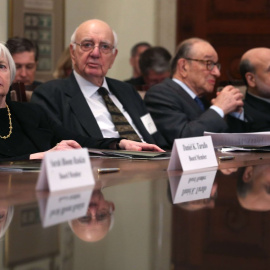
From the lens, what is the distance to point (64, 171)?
74.7 inches

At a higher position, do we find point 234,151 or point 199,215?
point 199,215

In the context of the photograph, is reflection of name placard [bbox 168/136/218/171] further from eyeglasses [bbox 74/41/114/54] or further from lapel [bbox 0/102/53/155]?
eyeglasses [bbox 74/41/114/54]

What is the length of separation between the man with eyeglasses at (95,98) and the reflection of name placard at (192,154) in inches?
58.7

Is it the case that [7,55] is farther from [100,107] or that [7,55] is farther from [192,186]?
[192,186]

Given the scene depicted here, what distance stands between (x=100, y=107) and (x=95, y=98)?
0.10 metres

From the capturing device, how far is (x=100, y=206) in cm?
170

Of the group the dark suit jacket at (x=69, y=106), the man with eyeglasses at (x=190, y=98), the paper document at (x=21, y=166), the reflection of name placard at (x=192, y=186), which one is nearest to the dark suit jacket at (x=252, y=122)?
the man with eyeglasses at (x=190, y=98)

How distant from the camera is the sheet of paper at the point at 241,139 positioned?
369 cm

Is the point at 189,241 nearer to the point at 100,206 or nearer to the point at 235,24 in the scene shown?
the point at 100,206

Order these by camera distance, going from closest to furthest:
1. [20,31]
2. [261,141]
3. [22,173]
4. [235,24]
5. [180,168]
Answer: [22,173] → [180,168] → [261,141] → [20,31] → [235,24]

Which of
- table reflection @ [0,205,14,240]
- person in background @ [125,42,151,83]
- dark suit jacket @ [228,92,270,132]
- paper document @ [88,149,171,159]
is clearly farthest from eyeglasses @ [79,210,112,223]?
person in background @ [125,42,151,83]

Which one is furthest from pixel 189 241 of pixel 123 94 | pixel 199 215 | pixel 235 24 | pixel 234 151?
pixel 235 24

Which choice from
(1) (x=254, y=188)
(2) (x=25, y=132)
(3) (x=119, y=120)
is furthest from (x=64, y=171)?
(3) (x=119, y=120)

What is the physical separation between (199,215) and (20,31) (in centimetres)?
661
